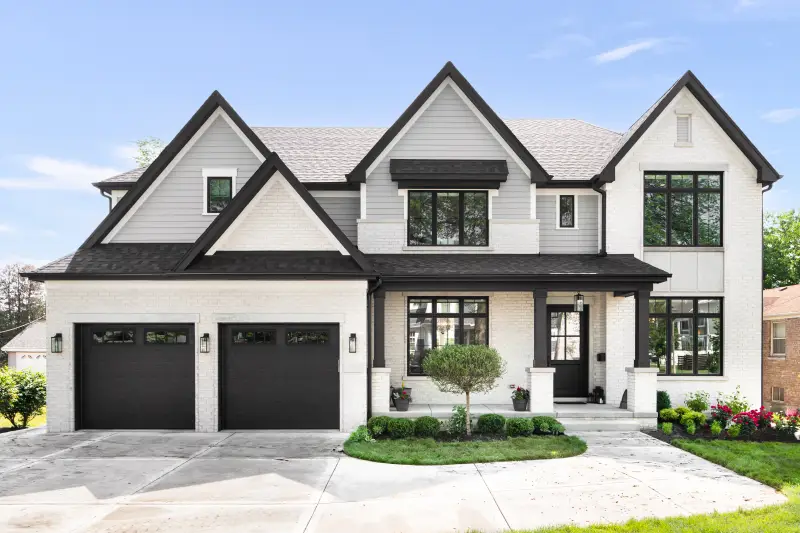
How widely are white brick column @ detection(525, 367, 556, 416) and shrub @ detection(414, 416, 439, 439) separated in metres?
2.72

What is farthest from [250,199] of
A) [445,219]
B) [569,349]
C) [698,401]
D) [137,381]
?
[698,401]

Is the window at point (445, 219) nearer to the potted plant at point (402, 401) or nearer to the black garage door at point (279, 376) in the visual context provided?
the black garage door at point (279, 376)

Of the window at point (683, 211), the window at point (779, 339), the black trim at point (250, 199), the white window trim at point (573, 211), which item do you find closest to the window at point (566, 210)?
the white window trim at point (573, 211)

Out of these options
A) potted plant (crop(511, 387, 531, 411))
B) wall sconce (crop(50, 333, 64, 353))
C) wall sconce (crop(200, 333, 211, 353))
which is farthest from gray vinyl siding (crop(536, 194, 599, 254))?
wall sconce (crop(50, 333, 64, 353))

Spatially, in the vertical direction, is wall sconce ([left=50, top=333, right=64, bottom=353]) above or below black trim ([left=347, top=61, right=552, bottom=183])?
below

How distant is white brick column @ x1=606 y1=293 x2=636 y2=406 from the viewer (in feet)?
50.3

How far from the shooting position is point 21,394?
15.9m

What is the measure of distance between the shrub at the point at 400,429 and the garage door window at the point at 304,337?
2485 millimetres

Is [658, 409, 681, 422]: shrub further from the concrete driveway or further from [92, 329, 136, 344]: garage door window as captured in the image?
[92, 329, 136, 344]: garage door window

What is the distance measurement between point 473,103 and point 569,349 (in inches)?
280

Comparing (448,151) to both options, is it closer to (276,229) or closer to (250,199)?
(276,229)

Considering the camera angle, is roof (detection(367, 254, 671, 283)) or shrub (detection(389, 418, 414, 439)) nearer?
shrub (detection(389, 418, 414, 439))

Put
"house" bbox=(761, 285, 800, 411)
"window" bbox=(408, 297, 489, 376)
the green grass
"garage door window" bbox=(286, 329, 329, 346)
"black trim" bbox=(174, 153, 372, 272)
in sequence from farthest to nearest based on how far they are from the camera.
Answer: "house" bbox=(761, 285, 800, 411) → "window" bbox=(408, 297, 489, 376) → "garage door window" bbox=(286, 329, 329, 346) → "black trim" bbox=(174, 153, 372, 272) → the green grass

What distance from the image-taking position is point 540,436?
12.6 m
